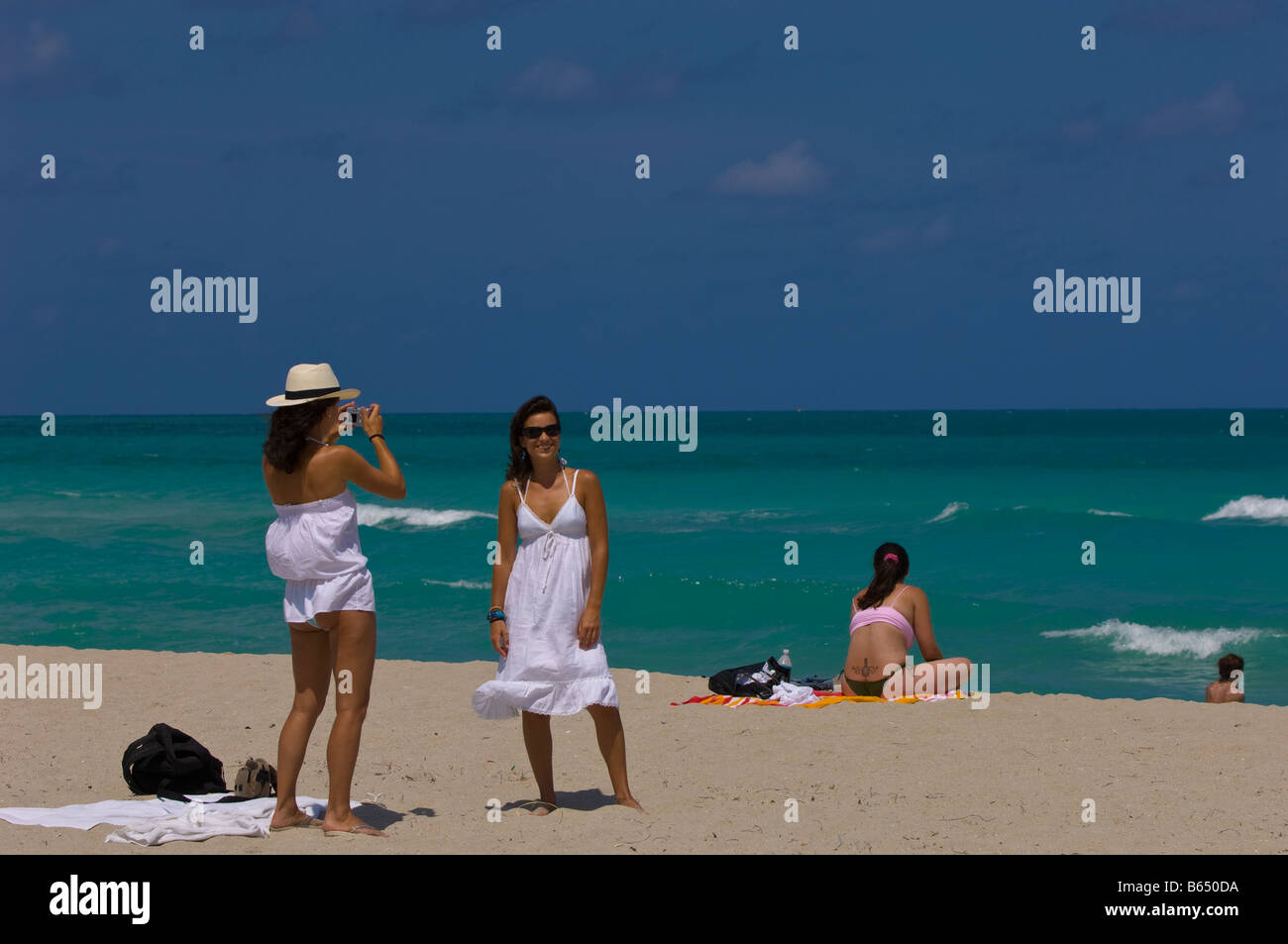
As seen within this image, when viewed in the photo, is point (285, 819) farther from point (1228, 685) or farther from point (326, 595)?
point (1228, 685)

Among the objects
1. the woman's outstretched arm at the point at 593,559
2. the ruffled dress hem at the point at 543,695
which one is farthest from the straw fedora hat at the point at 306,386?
the ruffled dress hem at the point at 543,695

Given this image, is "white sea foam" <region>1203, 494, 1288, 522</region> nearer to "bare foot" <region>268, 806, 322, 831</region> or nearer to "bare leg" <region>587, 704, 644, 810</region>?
"bare leg" <region>587, 704, 644, 810</region>

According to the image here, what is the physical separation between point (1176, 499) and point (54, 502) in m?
29.2

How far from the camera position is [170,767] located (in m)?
6.57

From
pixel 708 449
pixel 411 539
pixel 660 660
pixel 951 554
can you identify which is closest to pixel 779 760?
pixel 660 660

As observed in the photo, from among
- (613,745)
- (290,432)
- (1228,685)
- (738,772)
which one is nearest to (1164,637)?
(1228,685)

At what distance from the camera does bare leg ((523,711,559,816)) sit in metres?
6.17

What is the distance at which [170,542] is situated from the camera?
26.5 meters

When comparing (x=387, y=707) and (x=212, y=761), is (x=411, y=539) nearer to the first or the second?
(x=387, y=707)

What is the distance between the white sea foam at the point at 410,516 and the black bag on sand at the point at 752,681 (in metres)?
19.2

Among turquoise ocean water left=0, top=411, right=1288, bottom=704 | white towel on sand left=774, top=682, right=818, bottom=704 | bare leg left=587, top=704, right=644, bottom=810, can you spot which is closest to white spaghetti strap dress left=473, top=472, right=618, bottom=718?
bare leg left=587, top=704, right=644, bottom=810

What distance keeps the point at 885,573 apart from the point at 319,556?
5.13 metres

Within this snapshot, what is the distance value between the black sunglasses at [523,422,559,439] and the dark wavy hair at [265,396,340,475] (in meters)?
0.91

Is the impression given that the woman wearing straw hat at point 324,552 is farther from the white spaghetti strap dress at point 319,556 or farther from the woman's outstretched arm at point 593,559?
the woman's outstretched arm at point 593,559
